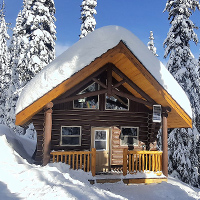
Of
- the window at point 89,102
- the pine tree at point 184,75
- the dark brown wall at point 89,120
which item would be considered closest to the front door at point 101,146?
the dark brown wall at point 89,120

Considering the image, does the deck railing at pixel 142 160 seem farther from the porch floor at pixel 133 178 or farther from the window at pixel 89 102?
the window at pixel 89 102

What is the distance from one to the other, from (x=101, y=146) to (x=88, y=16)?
2169 centimetres

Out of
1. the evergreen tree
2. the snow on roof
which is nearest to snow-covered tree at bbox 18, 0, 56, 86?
the evergreen tree

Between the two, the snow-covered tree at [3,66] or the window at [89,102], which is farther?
the snow-covered tree at [3,66]

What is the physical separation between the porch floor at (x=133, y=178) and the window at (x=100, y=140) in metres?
1.85

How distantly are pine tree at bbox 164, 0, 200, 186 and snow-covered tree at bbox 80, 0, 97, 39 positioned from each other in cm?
1250

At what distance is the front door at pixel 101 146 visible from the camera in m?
11.2

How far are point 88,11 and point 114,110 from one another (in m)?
20.9

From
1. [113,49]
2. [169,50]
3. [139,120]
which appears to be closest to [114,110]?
[139,120]

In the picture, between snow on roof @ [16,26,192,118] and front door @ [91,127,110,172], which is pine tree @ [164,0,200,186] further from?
snow on roof @ [16,26,192,118]

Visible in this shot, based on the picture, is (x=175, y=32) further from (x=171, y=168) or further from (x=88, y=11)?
(x=88, y=11)

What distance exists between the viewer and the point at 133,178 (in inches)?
368

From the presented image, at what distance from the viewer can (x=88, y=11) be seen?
28.5 m

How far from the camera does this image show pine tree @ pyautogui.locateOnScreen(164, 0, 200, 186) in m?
15.4
